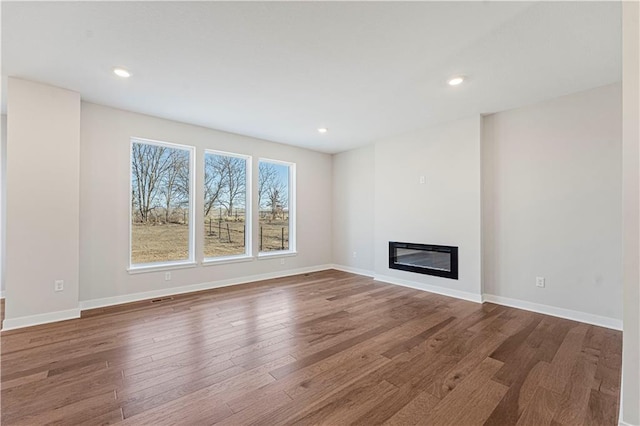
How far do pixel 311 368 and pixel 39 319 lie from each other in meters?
3.24

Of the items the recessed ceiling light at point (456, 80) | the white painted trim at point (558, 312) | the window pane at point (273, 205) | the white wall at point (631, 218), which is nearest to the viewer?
the white wall at point (631, 218)

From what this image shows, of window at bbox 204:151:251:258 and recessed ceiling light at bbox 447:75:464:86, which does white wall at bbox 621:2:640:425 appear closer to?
recessed ceiling light at bbox 447:75:464:86

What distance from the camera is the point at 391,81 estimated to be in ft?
10.1

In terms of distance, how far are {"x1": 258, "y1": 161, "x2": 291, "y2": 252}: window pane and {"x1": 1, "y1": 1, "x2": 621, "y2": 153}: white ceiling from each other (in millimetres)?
1906

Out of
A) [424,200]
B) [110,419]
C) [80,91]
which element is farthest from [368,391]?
[80,91]

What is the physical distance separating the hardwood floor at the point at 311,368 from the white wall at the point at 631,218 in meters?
0.33

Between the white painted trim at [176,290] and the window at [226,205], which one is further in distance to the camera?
the window at [226,205]

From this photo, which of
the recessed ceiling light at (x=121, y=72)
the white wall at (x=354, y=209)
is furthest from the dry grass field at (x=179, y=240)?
the recessed ceiling light at (x=121, y=72)

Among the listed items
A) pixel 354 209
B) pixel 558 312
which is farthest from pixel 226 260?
pixel 558 312

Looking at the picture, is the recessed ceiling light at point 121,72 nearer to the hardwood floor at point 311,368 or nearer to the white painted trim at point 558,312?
the hardwood floor at point 311,368

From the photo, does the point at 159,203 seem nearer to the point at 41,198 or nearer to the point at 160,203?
the point at 160,203

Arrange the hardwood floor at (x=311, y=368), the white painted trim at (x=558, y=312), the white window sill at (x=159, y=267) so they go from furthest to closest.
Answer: the white window sill at (x=159, y=267)
the white painted trim at (x=558, y=312)
the hardwood floor at (x=311, y=368)

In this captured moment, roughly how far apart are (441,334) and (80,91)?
16.4 ft

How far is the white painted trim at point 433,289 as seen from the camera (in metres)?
4.09
